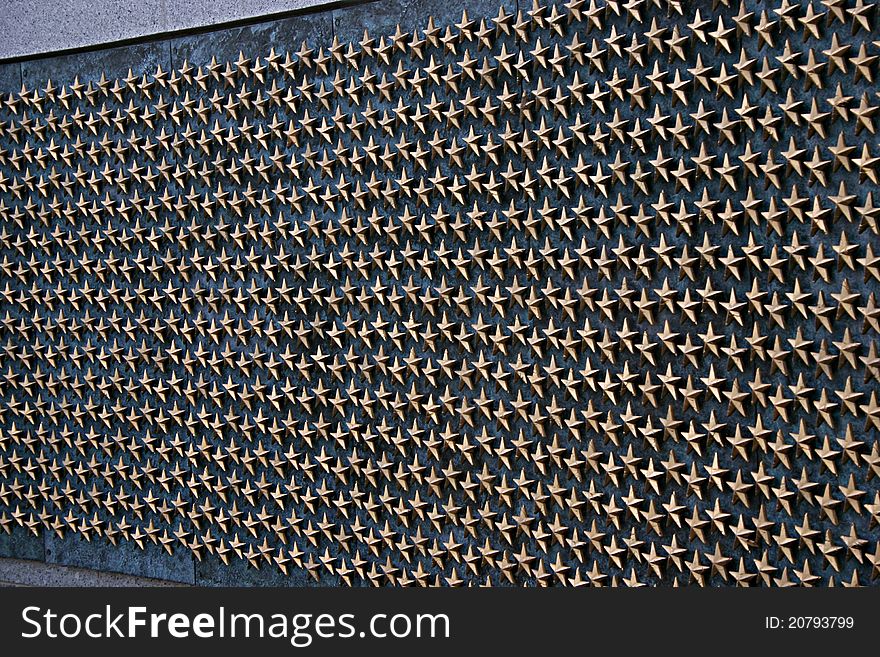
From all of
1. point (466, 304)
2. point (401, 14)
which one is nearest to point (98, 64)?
point (401, 14)

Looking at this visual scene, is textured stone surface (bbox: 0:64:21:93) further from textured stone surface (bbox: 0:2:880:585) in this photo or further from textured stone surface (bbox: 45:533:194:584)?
textured stone surface (bbox: 45:533:194:584)

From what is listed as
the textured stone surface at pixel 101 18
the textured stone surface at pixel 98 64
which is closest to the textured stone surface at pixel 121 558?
the textured stone surface at pixel 98 64

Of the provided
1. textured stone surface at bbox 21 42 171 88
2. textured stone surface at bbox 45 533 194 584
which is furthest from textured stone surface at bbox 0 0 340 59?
textured stone surface at bbox 45 533 194 584

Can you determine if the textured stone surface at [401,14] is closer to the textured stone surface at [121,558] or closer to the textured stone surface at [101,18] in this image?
the textured stone surface at [101,18]

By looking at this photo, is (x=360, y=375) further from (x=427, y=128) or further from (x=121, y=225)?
(x=121, y=225)

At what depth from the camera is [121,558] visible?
12.9 feet

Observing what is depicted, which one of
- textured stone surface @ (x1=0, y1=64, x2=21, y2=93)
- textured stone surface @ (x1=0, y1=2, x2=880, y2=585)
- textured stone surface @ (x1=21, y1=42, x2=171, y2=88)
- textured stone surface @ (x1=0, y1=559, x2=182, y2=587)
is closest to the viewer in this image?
textured stone surface @ (x1=0, y1=2, x2=880, y2=585)

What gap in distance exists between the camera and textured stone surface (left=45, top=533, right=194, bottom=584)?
12.5 feet

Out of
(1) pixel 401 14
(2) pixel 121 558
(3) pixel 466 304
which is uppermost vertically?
(1) pixel 401 14

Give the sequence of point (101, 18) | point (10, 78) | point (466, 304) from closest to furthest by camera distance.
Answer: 1. point (466, 304)
2. point (101, 18)
3. point (10, 78)

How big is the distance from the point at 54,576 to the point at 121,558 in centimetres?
38

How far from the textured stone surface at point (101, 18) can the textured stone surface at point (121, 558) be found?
1852 mm

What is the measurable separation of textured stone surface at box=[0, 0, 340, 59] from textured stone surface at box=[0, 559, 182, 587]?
1.97 meters

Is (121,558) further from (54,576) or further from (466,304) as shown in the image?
(466,304)
